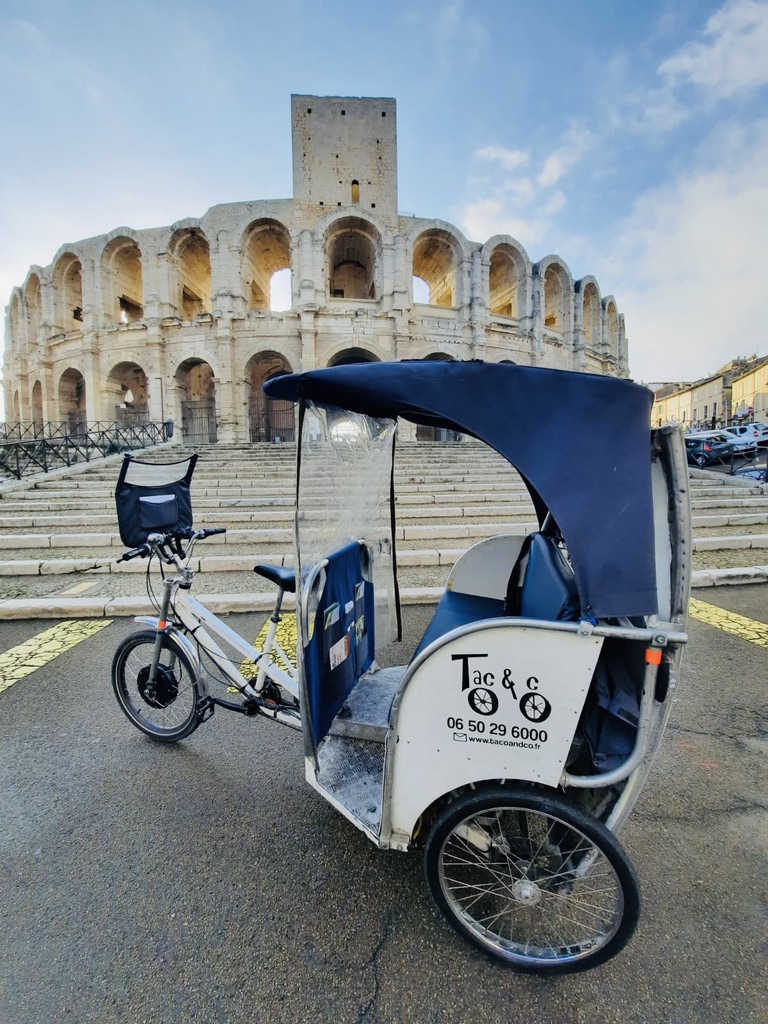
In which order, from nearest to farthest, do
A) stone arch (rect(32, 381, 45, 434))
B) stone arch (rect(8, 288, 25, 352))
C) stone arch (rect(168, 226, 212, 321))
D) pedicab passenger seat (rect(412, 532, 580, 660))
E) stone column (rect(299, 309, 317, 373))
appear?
pedicab passenger seat (rect(412, 532, 580, 660)) → stone column (rect(299, 309, 317, 373)) → stone arch (rect(168, 226, 212, 321)) → stone arch (rect(32, 381, 45, 434)) → stone arch (rect(8, 288, 25, 352))

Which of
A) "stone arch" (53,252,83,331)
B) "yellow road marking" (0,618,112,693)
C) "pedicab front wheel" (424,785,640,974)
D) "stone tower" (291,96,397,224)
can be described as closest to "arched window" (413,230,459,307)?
"stone tower" (291,96,397,224)

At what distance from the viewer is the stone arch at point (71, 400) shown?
26.9m

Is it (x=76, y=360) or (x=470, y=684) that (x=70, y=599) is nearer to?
(x=470, y=684)

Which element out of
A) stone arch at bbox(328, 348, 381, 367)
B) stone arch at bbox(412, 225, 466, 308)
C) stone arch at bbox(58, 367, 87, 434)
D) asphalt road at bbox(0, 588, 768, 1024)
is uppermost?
stone arch at bbox(412, 225, 466, 308)

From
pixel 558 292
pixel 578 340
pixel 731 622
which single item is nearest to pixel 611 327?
pixel 558 292

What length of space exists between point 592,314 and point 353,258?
683 inches

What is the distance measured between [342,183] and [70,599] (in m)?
30.5

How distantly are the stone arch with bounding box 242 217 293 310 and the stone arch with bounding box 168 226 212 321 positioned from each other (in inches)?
99.3

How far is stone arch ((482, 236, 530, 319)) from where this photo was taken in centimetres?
2545

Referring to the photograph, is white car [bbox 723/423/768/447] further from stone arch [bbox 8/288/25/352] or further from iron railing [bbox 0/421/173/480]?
stone arch [bbox 8/288/25/352]

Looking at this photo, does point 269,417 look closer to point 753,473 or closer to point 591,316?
point 753,473

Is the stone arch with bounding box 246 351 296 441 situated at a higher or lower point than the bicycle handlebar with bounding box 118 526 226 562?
higher

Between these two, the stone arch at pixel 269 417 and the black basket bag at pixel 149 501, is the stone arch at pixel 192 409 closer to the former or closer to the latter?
the stone arch at pixel 269 417

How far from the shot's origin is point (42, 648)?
427 cm
